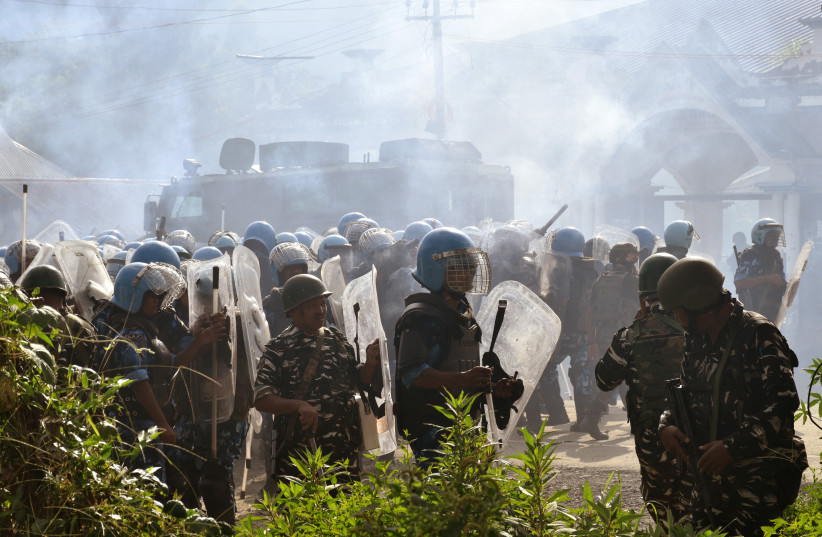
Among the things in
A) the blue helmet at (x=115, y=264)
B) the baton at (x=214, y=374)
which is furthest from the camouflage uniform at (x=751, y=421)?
the blue helmet at (x=115, y=264)

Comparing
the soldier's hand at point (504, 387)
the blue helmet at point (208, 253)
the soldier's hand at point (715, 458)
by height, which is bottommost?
the soldier's hand at point (715, 458)

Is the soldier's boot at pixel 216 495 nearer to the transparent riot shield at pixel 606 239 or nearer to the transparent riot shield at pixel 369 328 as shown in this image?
the transparent riot shield at pixel 369 328

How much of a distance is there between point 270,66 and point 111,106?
27.7 feet

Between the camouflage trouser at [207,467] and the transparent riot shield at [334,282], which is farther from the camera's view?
the transparent riot shield at [334,282]

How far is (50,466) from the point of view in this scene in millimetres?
2375

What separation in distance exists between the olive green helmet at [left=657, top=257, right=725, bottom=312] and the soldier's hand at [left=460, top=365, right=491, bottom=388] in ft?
3.25

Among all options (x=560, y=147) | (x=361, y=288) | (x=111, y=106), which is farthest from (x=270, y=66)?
(x=361, y=288)

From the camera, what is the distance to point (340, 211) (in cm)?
2219

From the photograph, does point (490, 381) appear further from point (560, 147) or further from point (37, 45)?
point (37, 45)

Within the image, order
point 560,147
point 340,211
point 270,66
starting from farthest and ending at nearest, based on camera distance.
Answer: point 270,66
point 560,147
point 340,211

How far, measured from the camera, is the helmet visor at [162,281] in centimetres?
553

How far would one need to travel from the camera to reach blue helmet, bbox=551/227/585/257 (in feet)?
35.2

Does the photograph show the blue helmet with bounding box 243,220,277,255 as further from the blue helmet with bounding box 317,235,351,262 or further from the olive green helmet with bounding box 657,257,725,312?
the olive green helmet with bounding box 657,257,725,312

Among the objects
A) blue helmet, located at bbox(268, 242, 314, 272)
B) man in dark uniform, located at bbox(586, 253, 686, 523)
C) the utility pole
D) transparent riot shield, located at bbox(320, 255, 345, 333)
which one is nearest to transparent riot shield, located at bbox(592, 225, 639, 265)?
transparent riot shield, located at bbox(320, 255, 345, 333)
